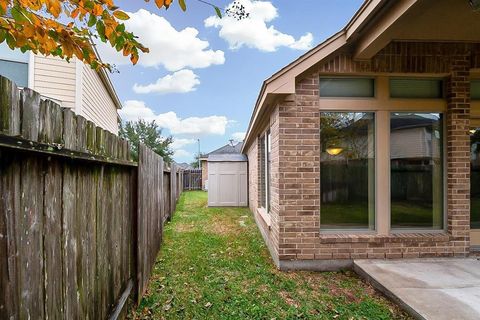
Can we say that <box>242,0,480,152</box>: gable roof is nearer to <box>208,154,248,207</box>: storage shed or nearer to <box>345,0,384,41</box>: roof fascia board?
Result: <box>345,0,384,41</box>: roof fascia board

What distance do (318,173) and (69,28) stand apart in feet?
11.7

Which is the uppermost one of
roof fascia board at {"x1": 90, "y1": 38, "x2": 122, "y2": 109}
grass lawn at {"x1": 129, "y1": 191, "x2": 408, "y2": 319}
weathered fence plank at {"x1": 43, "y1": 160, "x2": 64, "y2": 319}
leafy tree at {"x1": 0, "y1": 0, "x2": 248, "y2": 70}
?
roof fascia board at {"x1": 90, "y1": 38, "x2": 122, "y2": 109}

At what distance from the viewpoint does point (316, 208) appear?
4.43 m

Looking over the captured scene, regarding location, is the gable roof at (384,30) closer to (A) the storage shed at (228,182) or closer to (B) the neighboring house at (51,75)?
(B) the neighboring house at (51,75)

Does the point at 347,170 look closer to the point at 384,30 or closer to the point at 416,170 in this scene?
the point at 416,170

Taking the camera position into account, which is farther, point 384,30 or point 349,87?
point 349,87

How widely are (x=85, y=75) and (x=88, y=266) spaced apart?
287 inches

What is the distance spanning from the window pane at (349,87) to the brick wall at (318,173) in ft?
0.57

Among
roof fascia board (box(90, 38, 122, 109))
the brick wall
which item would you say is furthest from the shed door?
the brick wall

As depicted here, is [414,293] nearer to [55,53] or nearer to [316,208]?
[316,208]

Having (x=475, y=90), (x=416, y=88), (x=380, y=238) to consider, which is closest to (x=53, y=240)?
(x=380, y=238)

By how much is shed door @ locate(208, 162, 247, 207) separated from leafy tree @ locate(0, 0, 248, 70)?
976 centimetres

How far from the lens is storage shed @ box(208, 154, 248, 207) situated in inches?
488

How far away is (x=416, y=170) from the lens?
15.2 ft
